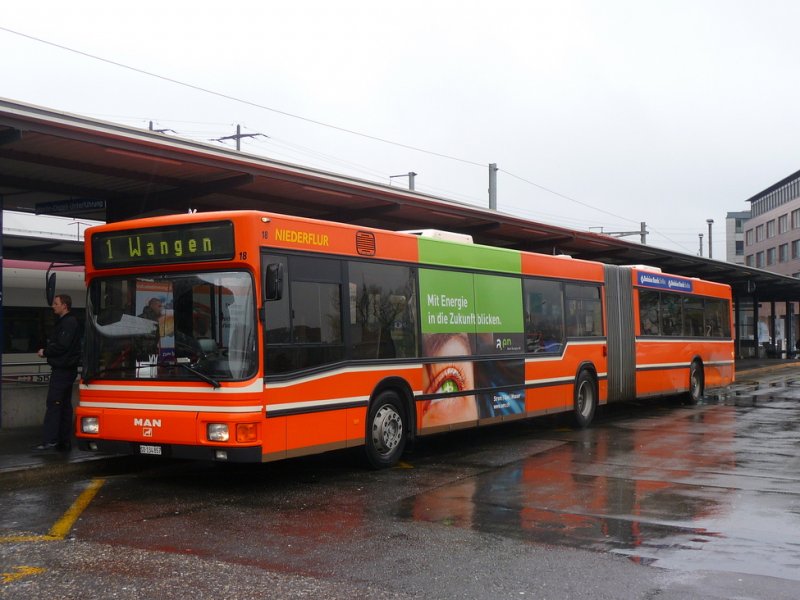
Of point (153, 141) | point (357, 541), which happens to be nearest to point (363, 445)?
point (357, 541)

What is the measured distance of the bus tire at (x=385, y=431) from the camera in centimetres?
1007

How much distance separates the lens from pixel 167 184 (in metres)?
13.7

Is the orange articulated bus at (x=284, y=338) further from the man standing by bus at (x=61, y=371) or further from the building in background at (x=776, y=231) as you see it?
the building in background at (x=776, y=231)

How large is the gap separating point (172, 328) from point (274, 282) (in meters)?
1.27

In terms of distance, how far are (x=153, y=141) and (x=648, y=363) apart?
1092 centimetres

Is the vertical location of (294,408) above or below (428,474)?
above

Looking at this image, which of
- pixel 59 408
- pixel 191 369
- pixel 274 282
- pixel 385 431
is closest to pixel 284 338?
pixel 274 282

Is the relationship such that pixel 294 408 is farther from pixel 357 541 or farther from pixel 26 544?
pixel 26 544

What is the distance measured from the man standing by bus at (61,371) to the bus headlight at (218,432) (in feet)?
11.7

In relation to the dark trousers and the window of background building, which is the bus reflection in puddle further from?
the window of background building

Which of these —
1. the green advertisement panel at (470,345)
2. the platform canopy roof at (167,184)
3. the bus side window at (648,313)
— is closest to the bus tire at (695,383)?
the bus side window at (648,313)

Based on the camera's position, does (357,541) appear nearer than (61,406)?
Yes

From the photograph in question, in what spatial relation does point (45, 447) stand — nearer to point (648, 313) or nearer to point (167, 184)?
point (167, 184)

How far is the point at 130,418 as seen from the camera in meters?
8.90
